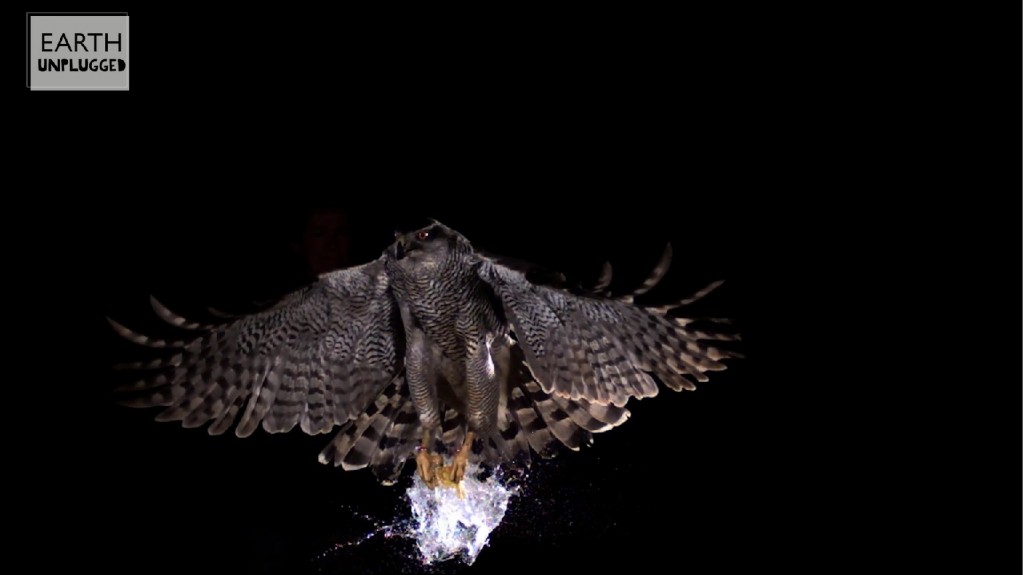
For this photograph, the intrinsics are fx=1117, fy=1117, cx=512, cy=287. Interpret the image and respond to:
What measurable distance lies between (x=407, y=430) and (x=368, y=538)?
37 centimetres

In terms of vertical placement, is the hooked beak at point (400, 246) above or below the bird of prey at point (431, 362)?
above

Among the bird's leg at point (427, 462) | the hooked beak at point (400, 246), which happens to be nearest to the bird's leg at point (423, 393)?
the bird's leg at point (427, 462)

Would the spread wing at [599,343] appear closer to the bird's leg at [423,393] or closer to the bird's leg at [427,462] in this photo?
the bird's leg at [423,393]

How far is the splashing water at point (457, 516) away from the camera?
129 inches

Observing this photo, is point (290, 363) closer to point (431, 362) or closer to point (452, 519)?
point (431, 362)

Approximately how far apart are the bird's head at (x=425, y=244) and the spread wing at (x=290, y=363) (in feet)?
0.44

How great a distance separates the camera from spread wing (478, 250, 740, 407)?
3113 mm

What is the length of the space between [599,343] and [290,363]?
92 cm

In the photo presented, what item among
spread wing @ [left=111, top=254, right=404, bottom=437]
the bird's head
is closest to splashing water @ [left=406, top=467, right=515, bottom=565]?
spread wing @ [left=111, top=254, right=404, bottom=437]

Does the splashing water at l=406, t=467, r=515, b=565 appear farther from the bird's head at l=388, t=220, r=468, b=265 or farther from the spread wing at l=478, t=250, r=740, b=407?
the bird's head at l=388, t=220, r=468, b=265

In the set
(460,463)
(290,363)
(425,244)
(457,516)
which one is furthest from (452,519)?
(425,244)

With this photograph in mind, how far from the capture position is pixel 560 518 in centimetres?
329

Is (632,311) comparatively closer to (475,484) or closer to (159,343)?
(475,484)

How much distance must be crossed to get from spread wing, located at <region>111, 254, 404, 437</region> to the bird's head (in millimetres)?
135
